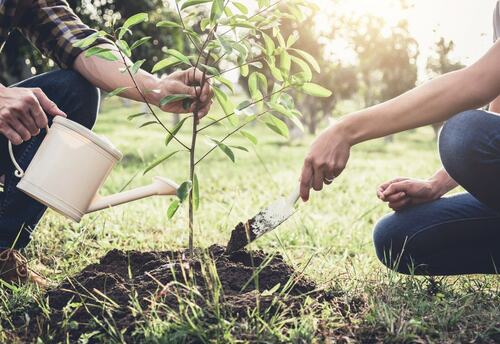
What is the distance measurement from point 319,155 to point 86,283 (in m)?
0.93

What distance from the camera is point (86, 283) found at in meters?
2.02

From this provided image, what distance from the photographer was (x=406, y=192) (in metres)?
2.46

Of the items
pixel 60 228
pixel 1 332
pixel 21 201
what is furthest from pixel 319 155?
pixel 60 228

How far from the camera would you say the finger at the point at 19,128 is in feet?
6.57

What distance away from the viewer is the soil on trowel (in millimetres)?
1735

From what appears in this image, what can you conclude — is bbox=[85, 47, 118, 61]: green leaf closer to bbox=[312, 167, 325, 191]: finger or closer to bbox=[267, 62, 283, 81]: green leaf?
bbox=[267, 62, 283, 81]: green leaf

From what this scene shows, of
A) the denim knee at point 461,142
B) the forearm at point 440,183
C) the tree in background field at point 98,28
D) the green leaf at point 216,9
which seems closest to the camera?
the green leaf at point 216,9

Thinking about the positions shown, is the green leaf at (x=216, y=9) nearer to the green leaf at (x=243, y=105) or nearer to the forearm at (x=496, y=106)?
the green leaf at (x=243, y=105)

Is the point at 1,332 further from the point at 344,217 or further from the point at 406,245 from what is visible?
the point at 344,217

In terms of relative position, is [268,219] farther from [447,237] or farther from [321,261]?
[447,237]

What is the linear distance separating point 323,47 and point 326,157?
1504cm

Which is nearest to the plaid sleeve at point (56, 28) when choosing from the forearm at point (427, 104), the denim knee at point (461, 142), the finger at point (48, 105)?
the finger at point (48, 105)

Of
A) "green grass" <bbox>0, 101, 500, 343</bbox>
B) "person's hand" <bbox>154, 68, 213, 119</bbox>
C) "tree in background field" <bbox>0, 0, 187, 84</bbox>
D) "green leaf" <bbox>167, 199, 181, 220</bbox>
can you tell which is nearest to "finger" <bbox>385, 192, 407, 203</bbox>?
"green grass" <bbox>0, 101, 500, 343</bbox>

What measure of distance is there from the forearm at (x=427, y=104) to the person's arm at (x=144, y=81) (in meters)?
0.60
